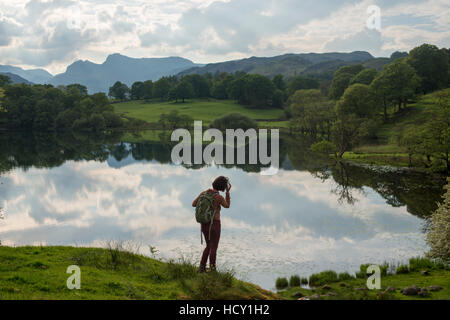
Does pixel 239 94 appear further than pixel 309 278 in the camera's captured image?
Answer: Yes

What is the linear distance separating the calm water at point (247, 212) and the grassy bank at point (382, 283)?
1073mm

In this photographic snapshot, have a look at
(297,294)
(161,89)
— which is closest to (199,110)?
(161,89)

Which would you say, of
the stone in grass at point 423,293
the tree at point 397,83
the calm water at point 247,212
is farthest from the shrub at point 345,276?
the tree at point 397,83

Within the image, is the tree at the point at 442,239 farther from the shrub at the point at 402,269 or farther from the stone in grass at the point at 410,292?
the stone in grass at the point at 410,292

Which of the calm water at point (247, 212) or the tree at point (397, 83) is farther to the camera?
the tree at point (397, 83)

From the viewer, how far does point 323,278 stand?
15.1 metres

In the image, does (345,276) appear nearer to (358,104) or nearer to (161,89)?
(358,104)

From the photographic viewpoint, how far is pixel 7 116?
116 metres

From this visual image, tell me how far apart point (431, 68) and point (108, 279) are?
91.9 metres

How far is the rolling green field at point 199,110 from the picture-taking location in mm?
123125

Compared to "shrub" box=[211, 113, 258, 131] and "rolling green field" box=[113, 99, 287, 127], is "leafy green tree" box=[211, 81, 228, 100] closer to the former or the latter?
"rolling green field" box=[113, 99, 287, 127]
